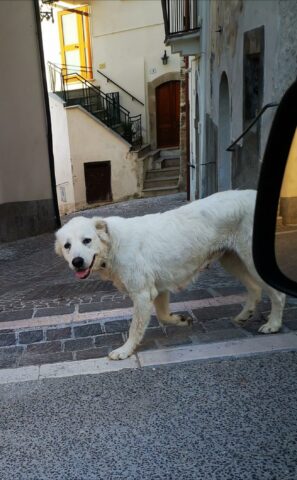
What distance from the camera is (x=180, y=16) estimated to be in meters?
15.4

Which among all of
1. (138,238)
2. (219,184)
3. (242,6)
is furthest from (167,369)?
(219,184)

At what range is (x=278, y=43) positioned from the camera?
6402 millimetres

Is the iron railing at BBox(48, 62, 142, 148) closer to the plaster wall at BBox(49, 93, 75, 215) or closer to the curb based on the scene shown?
the plaster wall at BBox(49, 93, 75, 215)

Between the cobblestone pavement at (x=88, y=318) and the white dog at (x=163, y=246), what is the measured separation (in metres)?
0.33

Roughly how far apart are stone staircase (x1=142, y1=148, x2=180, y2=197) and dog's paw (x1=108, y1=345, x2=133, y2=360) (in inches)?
758

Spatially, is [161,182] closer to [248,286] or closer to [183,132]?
[183,132]

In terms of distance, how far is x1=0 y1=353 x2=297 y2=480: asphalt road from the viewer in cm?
251

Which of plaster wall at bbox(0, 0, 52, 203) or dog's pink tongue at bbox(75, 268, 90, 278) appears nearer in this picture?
dog's pink tongue at bbox(75, 268, 90, 278)

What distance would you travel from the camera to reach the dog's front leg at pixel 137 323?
376 cm

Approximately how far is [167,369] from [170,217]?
123 centimetres

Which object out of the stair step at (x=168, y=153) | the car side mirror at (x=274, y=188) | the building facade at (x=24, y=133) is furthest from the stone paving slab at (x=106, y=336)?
the stair step at (x=168, y=153)

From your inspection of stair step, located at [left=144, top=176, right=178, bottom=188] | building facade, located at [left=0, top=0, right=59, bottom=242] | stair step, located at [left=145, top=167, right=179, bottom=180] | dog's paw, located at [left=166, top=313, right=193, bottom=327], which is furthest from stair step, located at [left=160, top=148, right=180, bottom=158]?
dog's paw, located at [left=166, top=313, right=193, bottom=327]

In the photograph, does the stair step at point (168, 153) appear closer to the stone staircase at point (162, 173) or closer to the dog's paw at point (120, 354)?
the stone staircase at point (162, 173)

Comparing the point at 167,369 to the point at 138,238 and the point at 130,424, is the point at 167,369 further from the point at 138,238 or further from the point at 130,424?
the point at 138,238
